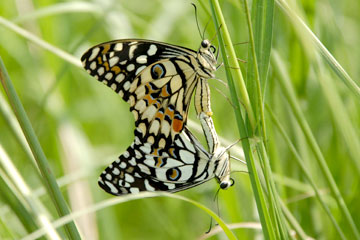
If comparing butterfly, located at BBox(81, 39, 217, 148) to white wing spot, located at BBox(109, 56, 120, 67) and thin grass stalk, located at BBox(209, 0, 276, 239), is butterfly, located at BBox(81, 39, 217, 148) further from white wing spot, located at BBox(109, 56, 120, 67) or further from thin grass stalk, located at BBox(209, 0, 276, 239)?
thin grass stalk, located at BBox(209, 0, 276, 239)

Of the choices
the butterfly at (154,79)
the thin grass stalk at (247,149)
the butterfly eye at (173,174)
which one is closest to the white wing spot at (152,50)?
the butterfly at (154,79)

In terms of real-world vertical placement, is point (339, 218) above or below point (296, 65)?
below

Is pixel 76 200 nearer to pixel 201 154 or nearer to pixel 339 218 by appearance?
pixel 201 154

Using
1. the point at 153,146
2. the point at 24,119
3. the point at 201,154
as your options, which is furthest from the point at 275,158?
the point at 24,119

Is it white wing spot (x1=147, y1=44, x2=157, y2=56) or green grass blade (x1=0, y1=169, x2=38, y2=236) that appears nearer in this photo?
green grass blade (x1=0, y1=169, x2=38, y2=236)

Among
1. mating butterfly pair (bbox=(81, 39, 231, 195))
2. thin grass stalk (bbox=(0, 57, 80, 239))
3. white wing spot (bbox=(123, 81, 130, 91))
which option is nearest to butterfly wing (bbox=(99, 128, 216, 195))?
mating butterfly pair (bbox=(81, 39, 231, 195))

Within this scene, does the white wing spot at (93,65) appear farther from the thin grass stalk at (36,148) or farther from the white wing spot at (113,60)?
the thin grass stalk at (36,148)
